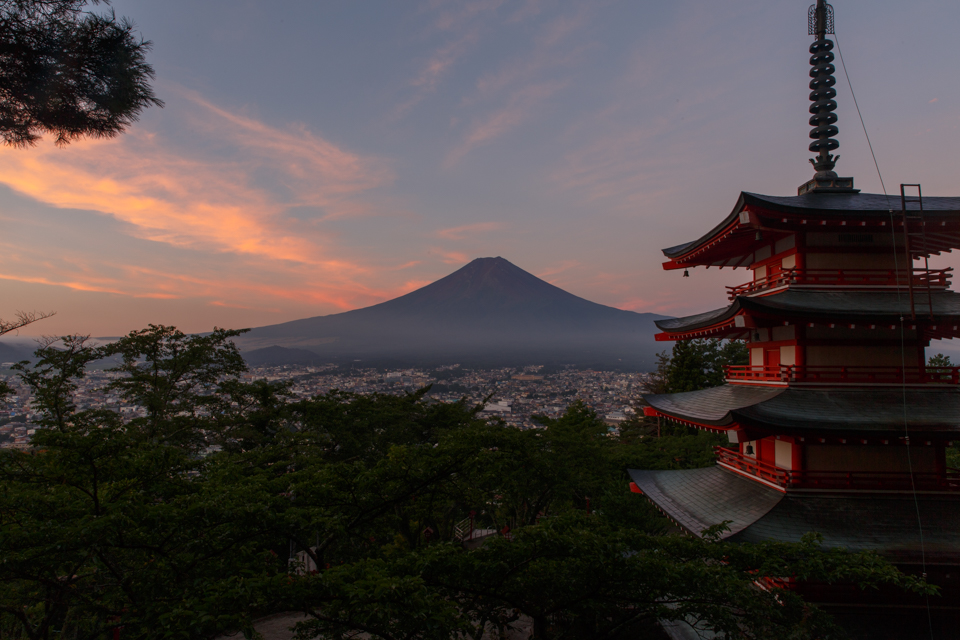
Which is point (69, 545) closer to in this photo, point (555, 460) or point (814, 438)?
point (814, 438)

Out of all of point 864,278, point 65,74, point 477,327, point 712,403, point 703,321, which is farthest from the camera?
point 477,327

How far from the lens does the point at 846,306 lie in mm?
6848

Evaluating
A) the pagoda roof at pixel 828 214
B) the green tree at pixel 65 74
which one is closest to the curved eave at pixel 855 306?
the pagoda roof at pixel 828 214

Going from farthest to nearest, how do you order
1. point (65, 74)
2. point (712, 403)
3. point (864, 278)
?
point (712, 403)
point (864, 278)
point (65, 74)

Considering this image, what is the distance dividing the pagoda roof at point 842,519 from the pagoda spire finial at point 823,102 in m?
5.30

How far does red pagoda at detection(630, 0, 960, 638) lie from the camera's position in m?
6.15

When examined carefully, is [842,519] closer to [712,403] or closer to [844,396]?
[844,396]

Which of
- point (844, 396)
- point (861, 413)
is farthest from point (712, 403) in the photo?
point (861, 413)

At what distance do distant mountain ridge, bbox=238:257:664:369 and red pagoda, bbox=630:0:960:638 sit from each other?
9282 cm

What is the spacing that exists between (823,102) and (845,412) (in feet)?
18.4

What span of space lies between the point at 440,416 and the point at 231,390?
6.51 metres

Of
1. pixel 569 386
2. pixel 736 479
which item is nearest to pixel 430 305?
pixel 569 386

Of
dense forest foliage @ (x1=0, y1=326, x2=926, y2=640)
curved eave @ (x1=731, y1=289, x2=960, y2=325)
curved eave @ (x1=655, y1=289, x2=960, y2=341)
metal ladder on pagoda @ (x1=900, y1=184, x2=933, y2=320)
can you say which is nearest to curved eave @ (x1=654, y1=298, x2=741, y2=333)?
curved eave @ (x1=655, y1=289, x2=960, y2=341)

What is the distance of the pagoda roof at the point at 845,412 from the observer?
20.4 ft
